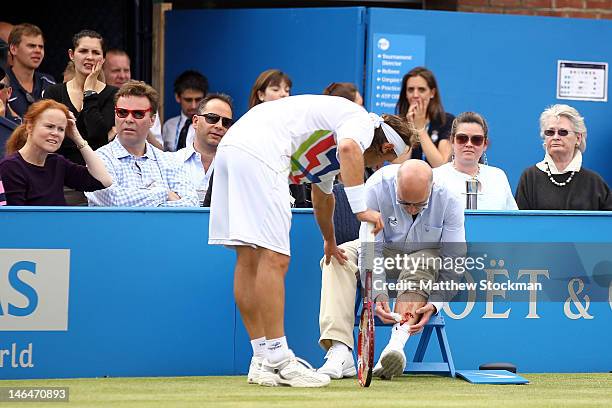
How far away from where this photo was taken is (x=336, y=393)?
7.80 m

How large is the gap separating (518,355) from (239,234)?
8.14 feet

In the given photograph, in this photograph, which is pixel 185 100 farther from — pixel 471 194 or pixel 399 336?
pixel 399 336

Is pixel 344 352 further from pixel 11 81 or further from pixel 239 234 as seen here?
pixel 11 81

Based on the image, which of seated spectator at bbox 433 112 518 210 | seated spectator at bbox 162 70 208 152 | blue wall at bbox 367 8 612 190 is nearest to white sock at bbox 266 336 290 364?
seated spectator at bbox 433 112 518 210

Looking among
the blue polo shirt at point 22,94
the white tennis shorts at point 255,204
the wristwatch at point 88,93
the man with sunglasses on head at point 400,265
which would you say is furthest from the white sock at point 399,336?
the blue polo shirt at point 22,94

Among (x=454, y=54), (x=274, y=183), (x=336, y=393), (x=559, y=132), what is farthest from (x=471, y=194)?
(x=454, y=54)

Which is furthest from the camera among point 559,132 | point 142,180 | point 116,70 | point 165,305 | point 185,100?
point 185,100

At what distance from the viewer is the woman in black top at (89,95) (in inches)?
421

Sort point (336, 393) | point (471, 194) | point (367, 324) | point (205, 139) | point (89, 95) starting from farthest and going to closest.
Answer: point (89, 95), point (205, 139), point (471, 194), point (367, 324), point (336, 393)

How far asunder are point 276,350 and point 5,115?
3973 mm

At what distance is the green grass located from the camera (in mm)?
7336

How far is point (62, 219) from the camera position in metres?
8.95

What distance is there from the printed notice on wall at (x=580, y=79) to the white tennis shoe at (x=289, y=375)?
6385 mm

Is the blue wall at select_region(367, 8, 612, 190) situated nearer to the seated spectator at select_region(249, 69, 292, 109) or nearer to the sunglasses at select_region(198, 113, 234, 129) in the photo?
the seated spectator at select_region(249, 69, 292, 109)
